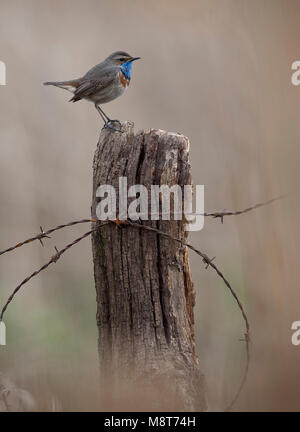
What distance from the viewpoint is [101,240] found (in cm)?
315

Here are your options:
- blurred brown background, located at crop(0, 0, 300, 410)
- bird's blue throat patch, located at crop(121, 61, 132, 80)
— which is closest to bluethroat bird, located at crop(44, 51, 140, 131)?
bird's blue throat patch, located at crop(121, 61, 132, 80)

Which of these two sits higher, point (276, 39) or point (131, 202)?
point (276, 39)

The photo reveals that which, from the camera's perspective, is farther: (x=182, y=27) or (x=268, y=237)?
(x=182, y=27)

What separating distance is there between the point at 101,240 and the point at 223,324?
3488mm

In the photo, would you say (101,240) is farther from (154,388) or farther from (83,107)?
(83,107)

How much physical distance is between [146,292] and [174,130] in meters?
4.76

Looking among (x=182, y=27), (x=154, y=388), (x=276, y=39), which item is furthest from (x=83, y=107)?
(x=154, y=388)

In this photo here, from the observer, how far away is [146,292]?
2.99m

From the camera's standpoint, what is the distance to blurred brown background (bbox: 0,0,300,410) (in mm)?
6020

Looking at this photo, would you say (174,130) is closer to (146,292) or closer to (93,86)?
(93,86)

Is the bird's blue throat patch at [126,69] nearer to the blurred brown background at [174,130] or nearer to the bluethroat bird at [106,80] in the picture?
the bluethroat bird at [106,80]

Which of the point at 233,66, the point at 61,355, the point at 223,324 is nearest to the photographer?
the point at 61,355

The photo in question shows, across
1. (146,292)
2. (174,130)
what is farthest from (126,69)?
(146,292)

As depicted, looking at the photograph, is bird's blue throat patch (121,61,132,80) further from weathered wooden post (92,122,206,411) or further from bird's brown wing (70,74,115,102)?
weathered wooden post (92,122,206,411)
